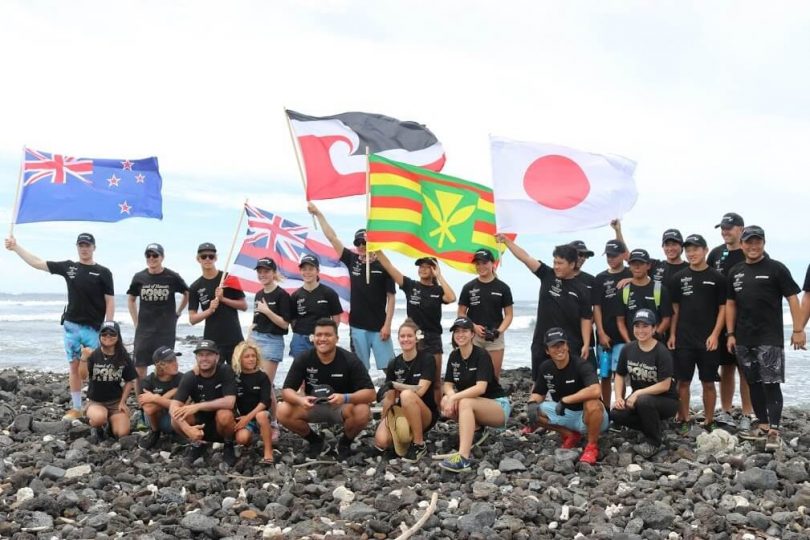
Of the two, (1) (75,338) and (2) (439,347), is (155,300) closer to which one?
(1) (75,338)

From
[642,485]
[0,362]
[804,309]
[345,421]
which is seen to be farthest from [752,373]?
[0,362]

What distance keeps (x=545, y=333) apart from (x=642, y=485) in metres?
2.12

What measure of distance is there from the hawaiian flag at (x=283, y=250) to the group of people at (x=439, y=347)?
0.70 meters

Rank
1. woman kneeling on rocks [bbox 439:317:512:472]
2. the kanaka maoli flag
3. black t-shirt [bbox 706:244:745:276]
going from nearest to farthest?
1. woman kneeling on rocks [bbox 439:317:512:472]
2. black t-shirt [bbox 706:244:745:276]
3. the kanaka maoli flag

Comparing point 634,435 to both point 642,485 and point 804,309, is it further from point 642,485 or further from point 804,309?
point 804,309

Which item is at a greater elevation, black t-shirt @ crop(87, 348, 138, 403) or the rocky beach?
black t-shirt @ crop(87, 348, 138, 403)

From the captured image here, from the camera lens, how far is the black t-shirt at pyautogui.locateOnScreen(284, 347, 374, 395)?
7.69 m

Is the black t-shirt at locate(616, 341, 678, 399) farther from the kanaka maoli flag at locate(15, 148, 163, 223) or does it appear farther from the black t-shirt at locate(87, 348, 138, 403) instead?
the kanaka maoli flag at locate(15, 148, 163, 223)

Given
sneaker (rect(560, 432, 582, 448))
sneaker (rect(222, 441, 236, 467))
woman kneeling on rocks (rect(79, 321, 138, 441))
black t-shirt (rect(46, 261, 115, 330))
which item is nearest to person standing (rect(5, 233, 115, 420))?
black t-shirt (rect(46, 261, 115, 330))

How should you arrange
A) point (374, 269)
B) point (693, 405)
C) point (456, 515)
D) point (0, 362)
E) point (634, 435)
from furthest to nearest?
point (0, 362), point (693, 405), point (374, 269), point (634, 435), point (456, 515)

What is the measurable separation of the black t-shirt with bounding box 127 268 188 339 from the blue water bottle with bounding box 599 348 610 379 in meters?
5.28

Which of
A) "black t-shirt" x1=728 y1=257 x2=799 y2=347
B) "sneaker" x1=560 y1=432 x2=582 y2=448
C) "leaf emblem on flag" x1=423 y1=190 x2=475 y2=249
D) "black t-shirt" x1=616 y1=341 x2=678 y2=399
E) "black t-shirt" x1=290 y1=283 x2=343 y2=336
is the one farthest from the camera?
"leaf emblem on flag" x1=423 y1=190 x2=475 y2=249

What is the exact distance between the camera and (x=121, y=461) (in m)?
7.50

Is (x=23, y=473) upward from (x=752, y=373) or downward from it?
downward
